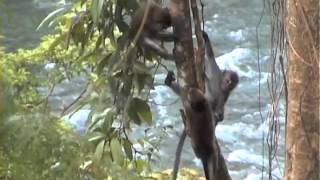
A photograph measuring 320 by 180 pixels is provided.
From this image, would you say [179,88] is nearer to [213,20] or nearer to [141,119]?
[141,119]

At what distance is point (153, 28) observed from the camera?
138 centimetres

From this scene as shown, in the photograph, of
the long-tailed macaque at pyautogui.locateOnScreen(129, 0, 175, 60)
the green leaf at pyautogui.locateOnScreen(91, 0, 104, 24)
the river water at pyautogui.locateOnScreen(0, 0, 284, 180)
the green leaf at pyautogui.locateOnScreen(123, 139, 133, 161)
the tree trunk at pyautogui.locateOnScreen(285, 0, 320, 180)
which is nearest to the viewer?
the tree trunk at pyautogui.locateOnScreen(285, 0, 320, 180)

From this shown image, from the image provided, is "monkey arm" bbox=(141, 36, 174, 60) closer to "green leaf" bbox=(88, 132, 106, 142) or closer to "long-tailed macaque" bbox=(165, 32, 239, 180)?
"long-tailed macaque" bbox=(165, 32, 239, 180)

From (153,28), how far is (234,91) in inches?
122

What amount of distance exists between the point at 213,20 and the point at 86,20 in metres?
4.01

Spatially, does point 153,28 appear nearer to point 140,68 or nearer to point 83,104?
point 140,68

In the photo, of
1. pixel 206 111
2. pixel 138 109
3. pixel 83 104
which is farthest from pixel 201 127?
pixel 83 104

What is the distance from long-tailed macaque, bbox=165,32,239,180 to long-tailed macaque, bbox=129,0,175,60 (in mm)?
86

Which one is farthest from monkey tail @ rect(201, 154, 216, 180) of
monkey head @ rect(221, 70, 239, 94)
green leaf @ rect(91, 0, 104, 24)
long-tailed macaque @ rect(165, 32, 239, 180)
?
green leaf @ rect(91, 0, 104, 24)

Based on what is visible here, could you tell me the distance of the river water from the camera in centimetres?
365

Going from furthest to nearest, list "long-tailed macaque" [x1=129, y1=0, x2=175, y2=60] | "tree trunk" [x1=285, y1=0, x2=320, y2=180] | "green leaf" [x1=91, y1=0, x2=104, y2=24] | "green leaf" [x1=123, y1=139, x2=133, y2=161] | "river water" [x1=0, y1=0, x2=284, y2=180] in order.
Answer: "river water" [x1=0, y1=0, x2=284, y2=180] → "green leaf" [x1=123, y1=139, x2=133, y2=161] → "long-tailed macaque" [x1=129, y1=0, x2=175, y2=60] → "green leaf" [x1=91, y1=0, x2=104, y2=24] → "tree trunk" [x1=285, y1=0, x2=320, y2=180]

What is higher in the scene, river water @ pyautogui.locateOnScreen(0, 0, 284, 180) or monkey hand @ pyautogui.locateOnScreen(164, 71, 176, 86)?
monkey hand @ pyautogui.locateOnScreen(164, 71, 176, 86)

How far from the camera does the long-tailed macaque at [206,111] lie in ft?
4.29

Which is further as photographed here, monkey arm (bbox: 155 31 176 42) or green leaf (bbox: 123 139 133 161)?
green leaf (bbox: 123 139 133 161)
